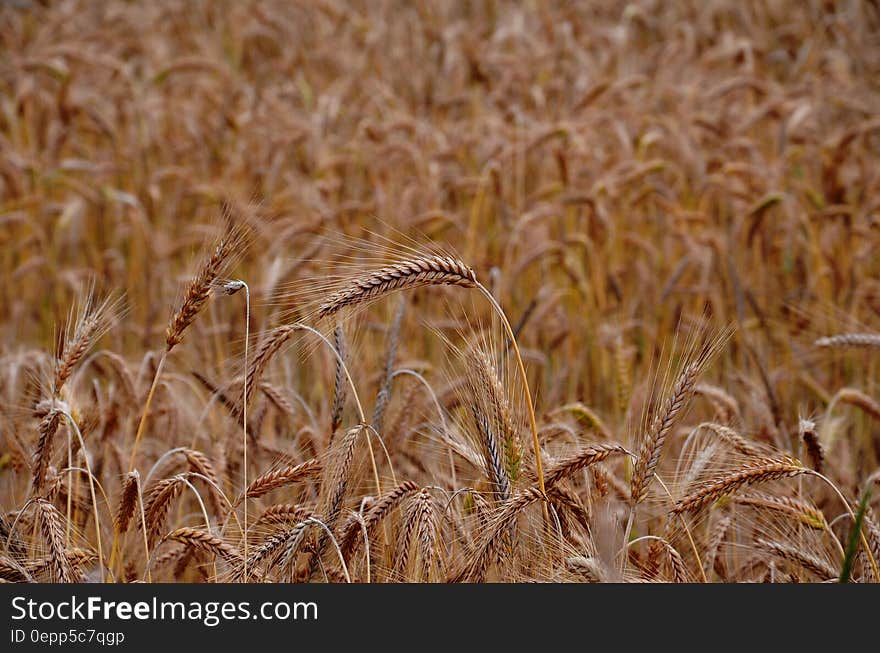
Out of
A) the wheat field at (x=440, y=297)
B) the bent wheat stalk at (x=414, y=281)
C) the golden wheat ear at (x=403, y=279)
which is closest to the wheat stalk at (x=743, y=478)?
the wheat field at (x=440, y=297)

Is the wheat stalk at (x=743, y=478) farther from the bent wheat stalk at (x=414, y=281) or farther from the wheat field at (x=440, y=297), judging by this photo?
the bent wheat stalk at (x=414, y=281)

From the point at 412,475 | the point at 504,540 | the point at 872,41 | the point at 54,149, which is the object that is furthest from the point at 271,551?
the point at 872,41

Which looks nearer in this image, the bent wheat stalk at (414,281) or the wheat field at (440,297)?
the bent wheat stalk at (414,281)

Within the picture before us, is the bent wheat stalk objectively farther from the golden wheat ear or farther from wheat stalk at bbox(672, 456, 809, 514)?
wheat stalk at bbox(672, 456, 809, 514)

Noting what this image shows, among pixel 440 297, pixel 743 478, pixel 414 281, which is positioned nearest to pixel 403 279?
pixel 414 281

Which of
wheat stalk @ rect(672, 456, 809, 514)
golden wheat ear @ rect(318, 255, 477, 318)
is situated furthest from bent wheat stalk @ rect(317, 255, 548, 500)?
wheat stalk @ rect(672, 456, 809, 514)

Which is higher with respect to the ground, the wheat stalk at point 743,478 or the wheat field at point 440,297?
the wheat field at point 440,297

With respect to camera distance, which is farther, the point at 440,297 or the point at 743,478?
the point at 440,297

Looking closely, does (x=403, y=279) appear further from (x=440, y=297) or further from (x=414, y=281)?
(x=440, y=297)

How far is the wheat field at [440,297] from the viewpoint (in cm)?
191

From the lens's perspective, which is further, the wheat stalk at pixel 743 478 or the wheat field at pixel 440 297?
the wheat field at pixel 440 297

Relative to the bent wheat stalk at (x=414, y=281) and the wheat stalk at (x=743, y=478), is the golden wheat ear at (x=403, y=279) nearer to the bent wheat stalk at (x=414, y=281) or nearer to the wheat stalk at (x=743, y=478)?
the bent wheat stalk at (x=414, y=281)

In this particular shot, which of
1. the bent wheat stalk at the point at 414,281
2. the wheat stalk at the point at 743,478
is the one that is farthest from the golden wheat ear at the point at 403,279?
the wheat stalk at the point at 743,478

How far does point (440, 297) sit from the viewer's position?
4438mm
